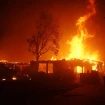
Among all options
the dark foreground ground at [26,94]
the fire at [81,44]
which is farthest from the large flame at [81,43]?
the dark foreground ground at [26,94]

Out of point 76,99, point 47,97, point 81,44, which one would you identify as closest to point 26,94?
point 47,97

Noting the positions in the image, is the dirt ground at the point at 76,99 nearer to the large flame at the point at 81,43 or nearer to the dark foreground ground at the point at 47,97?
the dark foreground ground at the point at 47,97

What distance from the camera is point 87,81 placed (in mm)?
33969

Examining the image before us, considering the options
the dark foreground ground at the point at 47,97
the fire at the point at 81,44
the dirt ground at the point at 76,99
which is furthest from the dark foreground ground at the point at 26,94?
the fire at the point at 81,44

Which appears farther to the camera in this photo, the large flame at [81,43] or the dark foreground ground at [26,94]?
the large flame at [81,43]

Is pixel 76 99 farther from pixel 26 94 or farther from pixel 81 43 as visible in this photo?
pixel 81 43

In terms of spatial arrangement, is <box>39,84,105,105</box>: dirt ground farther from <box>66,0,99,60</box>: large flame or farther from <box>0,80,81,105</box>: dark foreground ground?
<box>66,0,99,60</box>: large flame

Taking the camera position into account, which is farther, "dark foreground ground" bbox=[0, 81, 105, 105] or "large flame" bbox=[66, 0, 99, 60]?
"large flame" bbox=[66, 0, 99, 60]

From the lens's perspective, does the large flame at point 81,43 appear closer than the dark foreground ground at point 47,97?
No

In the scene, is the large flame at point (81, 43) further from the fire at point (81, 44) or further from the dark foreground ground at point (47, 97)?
the dark foreground ground at point (47, 97)

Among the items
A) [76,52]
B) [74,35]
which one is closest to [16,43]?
[74,35]

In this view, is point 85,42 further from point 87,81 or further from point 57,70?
point 87,81

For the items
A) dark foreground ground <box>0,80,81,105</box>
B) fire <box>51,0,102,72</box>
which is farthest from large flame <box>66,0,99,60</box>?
dark foreground ground <box>0,80,81,105</box>

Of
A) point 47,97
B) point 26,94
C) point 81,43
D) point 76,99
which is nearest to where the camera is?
point 76,99
